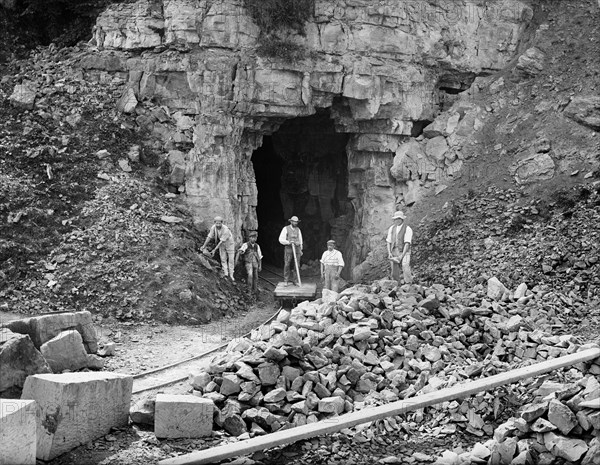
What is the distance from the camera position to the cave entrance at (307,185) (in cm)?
2347

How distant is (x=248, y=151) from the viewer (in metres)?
20.0

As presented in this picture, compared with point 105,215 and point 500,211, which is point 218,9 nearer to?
point 105,215

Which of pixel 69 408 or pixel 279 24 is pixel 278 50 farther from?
pixel 69 408

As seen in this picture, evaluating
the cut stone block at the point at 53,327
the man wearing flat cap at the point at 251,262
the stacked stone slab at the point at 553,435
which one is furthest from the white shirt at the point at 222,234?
the stacked stone slab at the point at 553,435

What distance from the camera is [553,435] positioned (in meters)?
8.13

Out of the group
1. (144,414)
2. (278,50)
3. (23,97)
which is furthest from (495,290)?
(23,97)

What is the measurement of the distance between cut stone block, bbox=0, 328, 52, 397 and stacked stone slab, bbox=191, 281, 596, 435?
2.09m

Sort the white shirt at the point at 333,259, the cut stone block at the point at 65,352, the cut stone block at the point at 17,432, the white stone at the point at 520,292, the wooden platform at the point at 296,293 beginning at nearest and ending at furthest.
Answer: the cut stone block at the point at 17,432, the cut stone block at the point at 65,352, the white stone at the point at 520,292, the white shirt at the point at 333,259, the wooden platform at the point at 296,293

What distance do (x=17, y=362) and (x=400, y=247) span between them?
842 centimetres

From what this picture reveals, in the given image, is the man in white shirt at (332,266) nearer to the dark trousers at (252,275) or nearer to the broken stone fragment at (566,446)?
the dark trousers at (252,275)

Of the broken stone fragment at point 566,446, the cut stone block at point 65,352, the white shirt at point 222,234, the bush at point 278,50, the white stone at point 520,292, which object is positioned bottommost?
the broken stone fragment at point 566,446

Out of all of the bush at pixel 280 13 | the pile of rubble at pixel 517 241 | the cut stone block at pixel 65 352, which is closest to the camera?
the cut stone block at pixel 65 352

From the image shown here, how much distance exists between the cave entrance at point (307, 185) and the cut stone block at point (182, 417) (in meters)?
13.9

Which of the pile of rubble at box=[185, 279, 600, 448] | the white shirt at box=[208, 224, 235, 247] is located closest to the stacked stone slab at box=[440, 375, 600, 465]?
the pile of rubble at box=[185, 279, 600, 448]
